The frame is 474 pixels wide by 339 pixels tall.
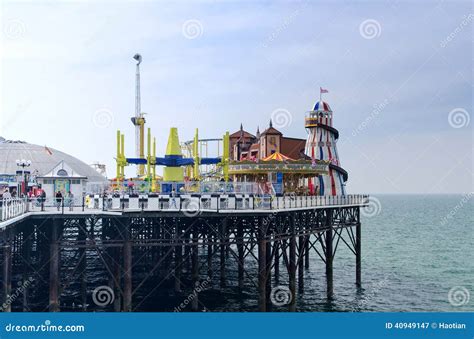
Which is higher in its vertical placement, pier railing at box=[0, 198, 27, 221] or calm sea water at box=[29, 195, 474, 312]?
pier railing at box=[0, 198, 27, 221]

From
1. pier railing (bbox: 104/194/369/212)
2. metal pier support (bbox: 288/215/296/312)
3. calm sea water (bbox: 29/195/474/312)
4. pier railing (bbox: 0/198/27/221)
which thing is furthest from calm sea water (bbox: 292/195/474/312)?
pier railing (bbox: 0/198/27/221)

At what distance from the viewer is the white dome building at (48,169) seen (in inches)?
1563

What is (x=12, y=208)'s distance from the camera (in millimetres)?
28141

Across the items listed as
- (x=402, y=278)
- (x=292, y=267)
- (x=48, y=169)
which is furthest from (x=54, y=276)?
(x=48, y=169)

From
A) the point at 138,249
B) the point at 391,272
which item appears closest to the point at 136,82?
the point at 138,249

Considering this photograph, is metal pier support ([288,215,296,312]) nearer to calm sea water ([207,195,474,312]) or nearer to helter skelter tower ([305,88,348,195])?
calm sea water ([207,195,474,312])

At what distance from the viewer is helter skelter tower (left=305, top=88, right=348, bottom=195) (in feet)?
183

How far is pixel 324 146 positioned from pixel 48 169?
40553 millimetres

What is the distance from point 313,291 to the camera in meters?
49.1

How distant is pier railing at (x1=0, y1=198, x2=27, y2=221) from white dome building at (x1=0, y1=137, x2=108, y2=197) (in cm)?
734

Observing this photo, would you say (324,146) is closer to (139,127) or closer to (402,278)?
(402,278)

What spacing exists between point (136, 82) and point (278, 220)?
100 ft

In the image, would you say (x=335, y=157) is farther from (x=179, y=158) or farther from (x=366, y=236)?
(x=366, y=236)

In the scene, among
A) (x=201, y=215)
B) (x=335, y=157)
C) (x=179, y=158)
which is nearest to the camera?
(x=201, y=215)
